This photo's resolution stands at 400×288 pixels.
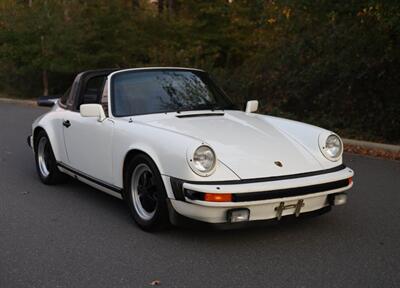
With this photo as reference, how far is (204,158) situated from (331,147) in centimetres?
132

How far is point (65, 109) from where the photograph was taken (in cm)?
654

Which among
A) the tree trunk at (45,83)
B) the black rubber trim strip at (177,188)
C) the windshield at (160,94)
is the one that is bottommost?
the tree trunk at (45,83)

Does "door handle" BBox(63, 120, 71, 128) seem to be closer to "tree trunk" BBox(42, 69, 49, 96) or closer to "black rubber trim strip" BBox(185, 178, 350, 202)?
"black rubber trim strip" BBox(185, 178, 350, 202)

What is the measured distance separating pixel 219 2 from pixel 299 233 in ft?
65.2

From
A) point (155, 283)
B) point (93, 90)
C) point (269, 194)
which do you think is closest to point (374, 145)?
point (93, 90)

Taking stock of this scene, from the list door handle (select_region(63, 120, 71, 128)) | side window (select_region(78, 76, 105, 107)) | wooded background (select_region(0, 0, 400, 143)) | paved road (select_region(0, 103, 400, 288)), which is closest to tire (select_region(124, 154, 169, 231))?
paved road (select_region(0, 103, 400, 288))

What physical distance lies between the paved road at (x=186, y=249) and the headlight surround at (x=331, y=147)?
0.64m

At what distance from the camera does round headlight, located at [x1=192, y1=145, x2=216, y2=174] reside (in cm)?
438

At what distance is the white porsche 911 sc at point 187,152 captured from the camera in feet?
14.3

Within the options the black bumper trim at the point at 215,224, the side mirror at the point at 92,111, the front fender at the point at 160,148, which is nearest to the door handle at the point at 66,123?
the side mirror at the point at 92,111

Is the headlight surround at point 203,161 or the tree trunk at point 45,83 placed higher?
the headlight surround at point 203,161

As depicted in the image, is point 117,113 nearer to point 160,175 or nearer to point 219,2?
point 160,175

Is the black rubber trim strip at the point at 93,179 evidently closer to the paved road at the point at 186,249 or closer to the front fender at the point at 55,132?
the front fender at the point at 55,132

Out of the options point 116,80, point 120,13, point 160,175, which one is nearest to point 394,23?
point 116,80
